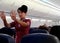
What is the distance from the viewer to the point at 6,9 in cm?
526

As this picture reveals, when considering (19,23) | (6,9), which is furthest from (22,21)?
(6,9)

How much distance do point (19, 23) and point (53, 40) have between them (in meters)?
0.86

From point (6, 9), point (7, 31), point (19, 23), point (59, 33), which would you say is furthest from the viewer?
point (59, 33)

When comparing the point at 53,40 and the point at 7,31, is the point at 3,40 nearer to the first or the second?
the point at 53,40

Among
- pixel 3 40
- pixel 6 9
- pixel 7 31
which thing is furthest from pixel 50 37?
pixel 6 9

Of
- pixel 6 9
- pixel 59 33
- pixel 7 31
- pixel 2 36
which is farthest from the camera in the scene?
pixel 59 33

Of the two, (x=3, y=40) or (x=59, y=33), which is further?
(x=59, y=33)

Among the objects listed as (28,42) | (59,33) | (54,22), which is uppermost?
(28,42)

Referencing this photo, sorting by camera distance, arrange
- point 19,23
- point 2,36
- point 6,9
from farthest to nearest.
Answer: point 6,9 < point 19,23 < point 2,36

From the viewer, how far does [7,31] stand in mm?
4867

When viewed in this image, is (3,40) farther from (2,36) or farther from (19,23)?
(19,23)

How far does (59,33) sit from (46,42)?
11.6 feet

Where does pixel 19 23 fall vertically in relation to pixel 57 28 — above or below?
above

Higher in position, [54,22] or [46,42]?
[46,42]
